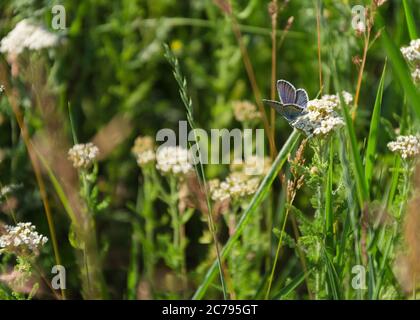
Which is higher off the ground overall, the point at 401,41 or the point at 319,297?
the point at 401,41

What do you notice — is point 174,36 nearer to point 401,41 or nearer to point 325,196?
point 401,41

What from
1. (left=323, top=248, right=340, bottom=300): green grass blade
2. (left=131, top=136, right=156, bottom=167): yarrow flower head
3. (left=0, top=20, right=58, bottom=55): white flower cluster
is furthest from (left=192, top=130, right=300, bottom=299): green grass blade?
(left=0, top=20, right=58, bottom=55): white flower cluster

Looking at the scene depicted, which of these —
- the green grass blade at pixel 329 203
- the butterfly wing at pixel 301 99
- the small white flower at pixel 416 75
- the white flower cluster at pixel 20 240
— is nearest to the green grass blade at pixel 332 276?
the green grass blade at pixel 329 203

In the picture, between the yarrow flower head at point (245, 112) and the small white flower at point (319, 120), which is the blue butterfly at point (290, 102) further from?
the yarrow flower head at point (245, 112)

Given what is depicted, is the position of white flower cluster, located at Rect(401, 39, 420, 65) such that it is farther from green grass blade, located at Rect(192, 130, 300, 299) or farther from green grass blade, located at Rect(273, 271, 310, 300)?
green grass blade, located at Rect(273, 271, 310, 300)

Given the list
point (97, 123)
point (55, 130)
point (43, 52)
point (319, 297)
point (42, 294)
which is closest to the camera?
point (55, 130)

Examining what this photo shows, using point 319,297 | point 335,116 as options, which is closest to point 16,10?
point 335,116
